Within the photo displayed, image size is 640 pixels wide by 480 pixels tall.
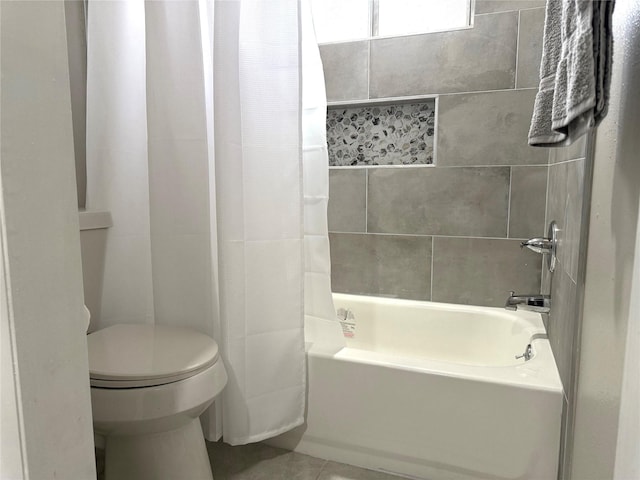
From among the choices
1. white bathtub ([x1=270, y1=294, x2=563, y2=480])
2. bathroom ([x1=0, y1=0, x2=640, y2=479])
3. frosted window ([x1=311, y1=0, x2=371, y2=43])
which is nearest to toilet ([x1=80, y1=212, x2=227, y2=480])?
bathroom ([x1=0, y1=0, x2=640, y2=479])

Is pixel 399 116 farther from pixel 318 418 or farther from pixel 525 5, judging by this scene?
pixel 318 418

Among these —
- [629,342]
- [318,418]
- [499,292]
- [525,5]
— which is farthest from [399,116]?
[629,342]

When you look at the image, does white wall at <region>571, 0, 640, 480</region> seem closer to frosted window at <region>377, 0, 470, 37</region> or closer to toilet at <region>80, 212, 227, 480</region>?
toilet at <region>80, 212, 227, 480</region>

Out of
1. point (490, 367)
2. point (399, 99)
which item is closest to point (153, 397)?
point (490, 367)

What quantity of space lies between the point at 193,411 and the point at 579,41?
1197mm

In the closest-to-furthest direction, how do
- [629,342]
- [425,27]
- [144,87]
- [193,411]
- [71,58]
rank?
1. [629,342]
2. [193,411]
3. [144,87]
4. [71,58]
5. [425,27]

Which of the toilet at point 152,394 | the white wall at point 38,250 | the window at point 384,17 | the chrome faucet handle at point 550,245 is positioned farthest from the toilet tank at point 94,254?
the chrome faucet handle at point 550,245

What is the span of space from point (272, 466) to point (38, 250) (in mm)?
1364

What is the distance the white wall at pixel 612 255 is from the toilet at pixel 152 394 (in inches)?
36.2

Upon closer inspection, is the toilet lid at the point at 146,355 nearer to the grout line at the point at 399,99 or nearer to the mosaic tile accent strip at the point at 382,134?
the mosaic tile accent strip at the point at 382,134

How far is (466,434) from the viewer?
4.66 ft

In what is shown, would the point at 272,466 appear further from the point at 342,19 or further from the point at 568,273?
the point at 342,19

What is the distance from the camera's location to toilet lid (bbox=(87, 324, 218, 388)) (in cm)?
117

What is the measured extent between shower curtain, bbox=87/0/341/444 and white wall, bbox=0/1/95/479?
0.84 metres
